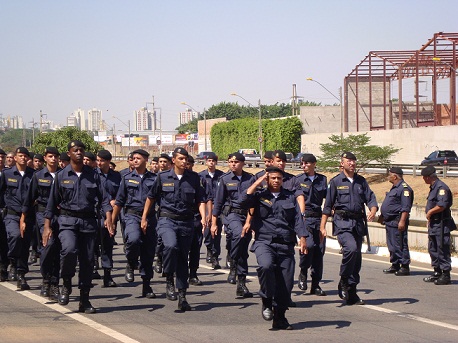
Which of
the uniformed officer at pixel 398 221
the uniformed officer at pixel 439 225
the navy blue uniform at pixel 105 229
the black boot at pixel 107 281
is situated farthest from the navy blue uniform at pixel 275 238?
the uniformed officer at pixel 398 221

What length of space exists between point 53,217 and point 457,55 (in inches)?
2083

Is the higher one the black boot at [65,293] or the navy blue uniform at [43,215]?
the navy blue uniform at [43,215]

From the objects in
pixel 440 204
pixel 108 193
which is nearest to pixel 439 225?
pixel 440 204

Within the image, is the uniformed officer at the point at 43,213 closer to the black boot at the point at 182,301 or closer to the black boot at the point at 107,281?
the black boot at the point at 107,281

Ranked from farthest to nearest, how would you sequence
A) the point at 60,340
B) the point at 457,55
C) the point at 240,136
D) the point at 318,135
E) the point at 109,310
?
1. the point at 240,136
2. the point at 318,135
3. the point at 457,55
4. the point at 109,310
5. the point at 60,340

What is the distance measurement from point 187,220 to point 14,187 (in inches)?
143

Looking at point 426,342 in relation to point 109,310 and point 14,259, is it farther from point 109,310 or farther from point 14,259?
point 14,259

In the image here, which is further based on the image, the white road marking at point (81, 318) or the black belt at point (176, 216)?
the black belt at point (176, 216)

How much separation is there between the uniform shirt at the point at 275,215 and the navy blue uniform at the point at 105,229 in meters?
4.36

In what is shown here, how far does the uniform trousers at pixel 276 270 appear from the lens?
9602 mm

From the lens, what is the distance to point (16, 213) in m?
13.4

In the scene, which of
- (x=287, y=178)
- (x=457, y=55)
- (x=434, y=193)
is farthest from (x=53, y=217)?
(x=457, y=55)

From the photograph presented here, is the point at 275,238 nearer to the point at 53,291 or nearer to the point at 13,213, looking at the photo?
the point at 53,291

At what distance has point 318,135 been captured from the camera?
245 ft
